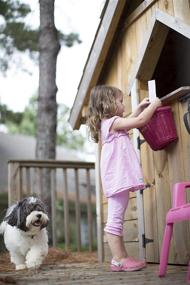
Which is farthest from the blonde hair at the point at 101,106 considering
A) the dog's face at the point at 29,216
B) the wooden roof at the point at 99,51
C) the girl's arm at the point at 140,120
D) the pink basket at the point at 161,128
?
the wooden roof at the point at 99,51

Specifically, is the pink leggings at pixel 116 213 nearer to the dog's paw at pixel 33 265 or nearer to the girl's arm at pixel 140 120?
the girl's arm at pixel 140 120

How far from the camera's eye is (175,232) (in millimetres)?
4109

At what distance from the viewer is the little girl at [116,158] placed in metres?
3.90

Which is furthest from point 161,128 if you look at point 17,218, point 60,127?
point 60,127

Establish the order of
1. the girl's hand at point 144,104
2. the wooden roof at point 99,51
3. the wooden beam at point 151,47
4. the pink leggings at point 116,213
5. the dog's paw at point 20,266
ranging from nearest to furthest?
the pink leggings at point 116,213
the girl's hand at point 144,104
the wooden beam at point 151,47
the dog's paw at point 20,266
the wooden roof at point 99,51

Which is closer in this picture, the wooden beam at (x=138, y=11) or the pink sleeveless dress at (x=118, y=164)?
the pink sleeveless dress at (x=118, y=164)

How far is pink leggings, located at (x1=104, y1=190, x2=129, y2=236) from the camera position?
13.1 feet

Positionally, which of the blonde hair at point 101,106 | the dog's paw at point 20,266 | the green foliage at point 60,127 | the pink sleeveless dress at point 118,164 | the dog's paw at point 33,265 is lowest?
the dog's paw at point 20,266

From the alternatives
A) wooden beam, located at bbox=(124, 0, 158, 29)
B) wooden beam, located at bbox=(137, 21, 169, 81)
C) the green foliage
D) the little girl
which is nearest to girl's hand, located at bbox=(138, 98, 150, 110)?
the little girl

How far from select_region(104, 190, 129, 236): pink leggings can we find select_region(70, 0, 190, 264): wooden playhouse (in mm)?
501

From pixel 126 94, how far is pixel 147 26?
0.84 metres

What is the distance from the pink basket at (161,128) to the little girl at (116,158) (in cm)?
13

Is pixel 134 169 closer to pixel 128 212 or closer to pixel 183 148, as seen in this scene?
pixel 183 148

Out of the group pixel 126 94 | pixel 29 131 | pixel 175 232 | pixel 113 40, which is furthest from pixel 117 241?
pixel 29 131
